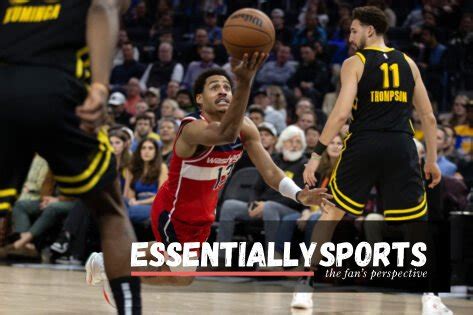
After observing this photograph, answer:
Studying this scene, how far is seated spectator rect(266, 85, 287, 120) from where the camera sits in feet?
41.7

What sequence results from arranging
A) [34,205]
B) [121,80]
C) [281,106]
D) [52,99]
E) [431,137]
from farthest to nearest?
1. [121,80]
2. [281,106]
3. [34,205]
4. [431,137]
5. [52,99]

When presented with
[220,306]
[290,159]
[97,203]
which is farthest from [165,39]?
[97,203]

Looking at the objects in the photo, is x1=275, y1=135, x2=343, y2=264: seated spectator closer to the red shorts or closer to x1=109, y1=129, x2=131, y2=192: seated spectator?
x1=109, y1=129, x2=131, y2=192: seated spectator

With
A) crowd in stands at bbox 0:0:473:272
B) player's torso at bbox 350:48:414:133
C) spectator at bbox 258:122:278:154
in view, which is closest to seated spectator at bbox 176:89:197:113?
crowd in stands at bbox 0:0:473:272

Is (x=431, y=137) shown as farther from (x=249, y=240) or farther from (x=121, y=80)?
(x=121, y=80)

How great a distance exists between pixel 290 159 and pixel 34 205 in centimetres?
322

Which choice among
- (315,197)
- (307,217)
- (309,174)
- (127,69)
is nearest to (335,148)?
(307,217)

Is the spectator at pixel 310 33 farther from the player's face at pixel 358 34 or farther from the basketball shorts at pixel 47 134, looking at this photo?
the basketball shorts at pixel 47 134

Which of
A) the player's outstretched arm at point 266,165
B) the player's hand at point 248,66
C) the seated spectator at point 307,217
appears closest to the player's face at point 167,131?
the seated spectator at point 307,217

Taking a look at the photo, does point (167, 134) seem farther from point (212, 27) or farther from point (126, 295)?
point (126, 295)

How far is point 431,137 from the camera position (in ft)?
22.9

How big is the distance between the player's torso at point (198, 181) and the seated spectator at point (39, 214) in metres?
4.87

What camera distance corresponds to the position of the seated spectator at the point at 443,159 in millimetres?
9617

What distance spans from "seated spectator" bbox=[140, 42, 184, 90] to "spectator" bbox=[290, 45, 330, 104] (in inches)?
78.1
